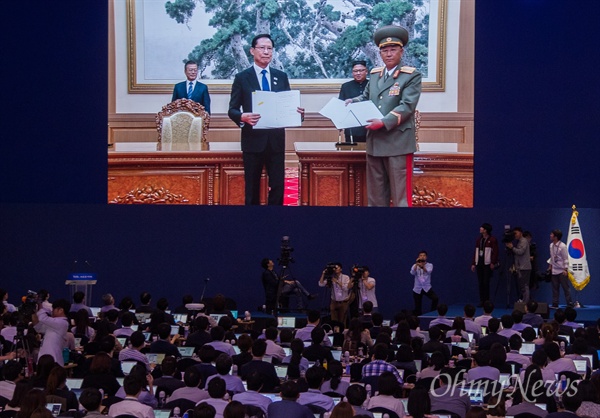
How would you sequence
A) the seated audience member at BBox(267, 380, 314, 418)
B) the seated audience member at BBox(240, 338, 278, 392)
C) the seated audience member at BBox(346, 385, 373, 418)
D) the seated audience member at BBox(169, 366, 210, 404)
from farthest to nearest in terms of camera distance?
the seated audience member at BBox(240, 338, 278, 392) < the seated audience member at BBox(169, 366, 210, 404) < the seated audience member at BBox(346, 385, 373, 418) < the seated audience member at BBox(267, 380, 314, 418)

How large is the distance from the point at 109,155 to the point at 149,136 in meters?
0.88

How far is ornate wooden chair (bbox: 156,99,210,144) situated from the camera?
56.1 feet

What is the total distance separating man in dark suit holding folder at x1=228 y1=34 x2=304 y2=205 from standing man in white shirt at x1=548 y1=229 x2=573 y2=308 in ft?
14.1

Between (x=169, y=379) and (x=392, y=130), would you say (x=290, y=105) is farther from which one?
(x=169, y=379)

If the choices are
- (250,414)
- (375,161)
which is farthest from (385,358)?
(375,161)

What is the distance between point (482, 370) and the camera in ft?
27.9

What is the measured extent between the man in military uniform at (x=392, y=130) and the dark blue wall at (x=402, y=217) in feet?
1.27

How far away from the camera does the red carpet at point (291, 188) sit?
16.9m

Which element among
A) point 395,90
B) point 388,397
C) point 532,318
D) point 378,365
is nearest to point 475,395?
point 388,397

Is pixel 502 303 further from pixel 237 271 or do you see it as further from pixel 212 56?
pixel 212 56

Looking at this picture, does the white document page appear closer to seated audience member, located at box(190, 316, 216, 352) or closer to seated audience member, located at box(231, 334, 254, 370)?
seated audience member, located at box(190, 316, 216, 352)

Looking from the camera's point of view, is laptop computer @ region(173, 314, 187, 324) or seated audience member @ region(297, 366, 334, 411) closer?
seated audience member @ region(297, 366, 334, 411)

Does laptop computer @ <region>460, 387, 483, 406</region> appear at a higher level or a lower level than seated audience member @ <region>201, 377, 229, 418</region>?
lower

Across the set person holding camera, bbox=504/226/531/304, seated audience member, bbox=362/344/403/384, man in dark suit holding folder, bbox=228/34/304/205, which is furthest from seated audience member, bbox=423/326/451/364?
man in dark suit holding folder, bbox=228/34/304/205
